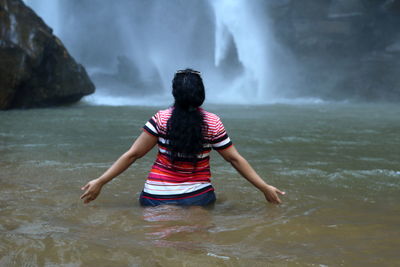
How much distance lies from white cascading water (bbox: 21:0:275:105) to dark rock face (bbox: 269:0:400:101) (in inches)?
74.1

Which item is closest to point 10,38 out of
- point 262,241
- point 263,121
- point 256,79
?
point 263,121

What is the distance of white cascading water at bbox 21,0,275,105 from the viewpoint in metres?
31.4

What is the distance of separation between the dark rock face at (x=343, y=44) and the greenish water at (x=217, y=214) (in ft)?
72.0

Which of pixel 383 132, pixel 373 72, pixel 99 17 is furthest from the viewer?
pixel 99 17

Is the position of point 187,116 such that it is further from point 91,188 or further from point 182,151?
point 91,188

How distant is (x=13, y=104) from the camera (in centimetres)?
1487

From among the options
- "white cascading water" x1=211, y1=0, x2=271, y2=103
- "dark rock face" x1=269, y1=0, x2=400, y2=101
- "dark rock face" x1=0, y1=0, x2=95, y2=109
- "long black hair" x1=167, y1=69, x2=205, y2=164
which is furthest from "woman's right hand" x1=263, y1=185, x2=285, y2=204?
"white cascading water" x1=211, y1=0, x2=271, y2=103

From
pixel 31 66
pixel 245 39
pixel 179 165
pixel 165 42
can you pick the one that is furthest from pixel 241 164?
pixel 165 42

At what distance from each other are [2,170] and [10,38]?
10529 millimetres

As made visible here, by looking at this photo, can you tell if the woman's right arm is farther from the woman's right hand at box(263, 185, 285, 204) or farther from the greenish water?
the greenish water

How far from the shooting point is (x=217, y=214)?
3.46 metres

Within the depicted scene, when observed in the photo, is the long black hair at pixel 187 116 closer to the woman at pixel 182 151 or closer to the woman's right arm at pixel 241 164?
the woman at pixel 182 151

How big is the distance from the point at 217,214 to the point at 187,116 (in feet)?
A: 2.35

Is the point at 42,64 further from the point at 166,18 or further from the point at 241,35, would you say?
the point at 166,18
